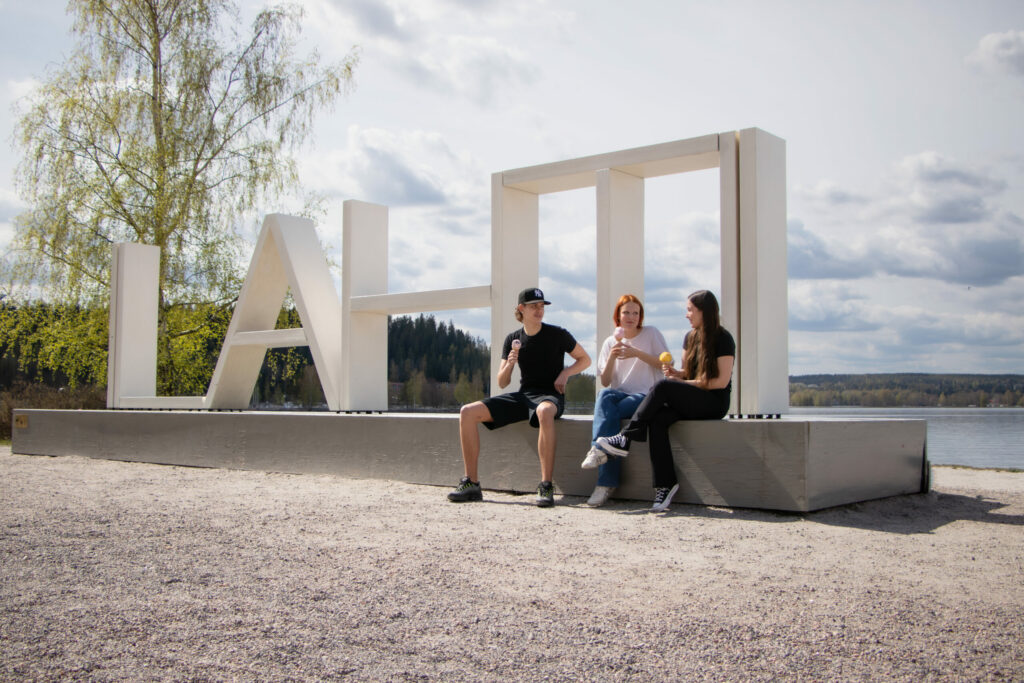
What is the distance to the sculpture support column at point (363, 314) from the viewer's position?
8289 mm

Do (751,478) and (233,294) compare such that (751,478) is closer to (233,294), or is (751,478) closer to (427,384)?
(233,294)

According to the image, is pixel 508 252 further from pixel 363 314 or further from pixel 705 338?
pixel 705 338

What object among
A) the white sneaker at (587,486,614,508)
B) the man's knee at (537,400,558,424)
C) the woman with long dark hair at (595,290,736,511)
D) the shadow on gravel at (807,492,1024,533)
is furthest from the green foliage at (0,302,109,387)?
the shadow on gravel at (807,492,1024,533)

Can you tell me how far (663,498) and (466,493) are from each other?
1.29 meters

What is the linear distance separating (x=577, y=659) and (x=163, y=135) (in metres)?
16.2

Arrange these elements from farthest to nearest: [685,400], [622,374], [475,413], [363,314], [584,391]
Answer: [363,314]
[584,391]
[475,413]
[622,374]
[685,400]

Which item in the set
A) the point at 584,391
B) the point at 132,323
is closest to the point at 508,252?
the point at 584,391

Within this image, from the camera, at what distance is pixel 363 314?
834 cm

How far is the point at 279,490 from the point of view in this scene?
6.26m

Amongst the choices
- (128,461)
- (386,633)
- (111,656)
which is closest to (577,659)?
(386,633)

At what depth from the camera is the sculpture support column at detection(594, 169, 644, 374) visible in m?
6.47

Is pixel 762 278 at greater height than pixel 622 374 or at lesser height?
greater

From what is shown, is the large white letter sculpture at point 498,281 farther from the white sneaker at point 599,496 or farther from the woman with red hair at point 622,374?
the white sneaker at point 599,496

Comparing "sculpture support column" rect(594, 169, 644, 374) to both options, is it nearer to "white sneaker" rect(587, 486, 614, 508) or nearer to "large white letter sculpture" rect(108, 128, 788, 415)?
"large white letter sculpture" rect(108, 128, 788, 415)
